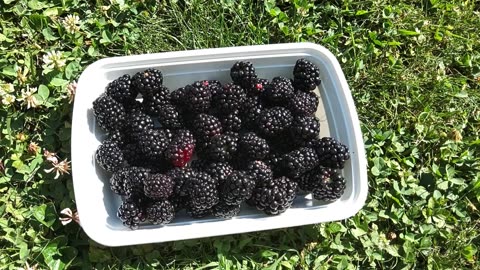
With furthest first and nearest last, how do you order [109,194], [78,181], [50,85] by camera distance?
[50,85]
[109,194]
[78,181]

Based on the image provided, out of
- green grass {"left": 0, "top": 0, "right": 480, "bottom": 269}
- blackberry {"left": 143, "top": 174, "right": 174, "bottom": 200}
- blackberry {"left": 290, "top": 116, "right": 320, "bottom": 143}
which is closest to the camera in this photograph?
blackberry {"left": 143, "top": 174, "right": 174, "bottom": 200}

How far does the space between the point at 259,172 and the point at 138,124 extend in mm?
394

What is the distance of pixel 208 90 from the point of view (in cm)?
180

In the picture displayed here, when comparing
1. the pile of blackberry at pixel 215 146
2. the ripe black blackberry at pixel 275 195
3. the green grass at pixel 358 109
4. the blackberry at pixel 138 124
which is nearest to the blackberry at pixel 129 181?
the pile of blackberry at pixel 215 146

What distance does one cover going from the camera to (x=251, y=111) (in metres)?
1.84

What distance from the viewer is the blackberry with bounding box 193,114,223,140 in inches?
69.4

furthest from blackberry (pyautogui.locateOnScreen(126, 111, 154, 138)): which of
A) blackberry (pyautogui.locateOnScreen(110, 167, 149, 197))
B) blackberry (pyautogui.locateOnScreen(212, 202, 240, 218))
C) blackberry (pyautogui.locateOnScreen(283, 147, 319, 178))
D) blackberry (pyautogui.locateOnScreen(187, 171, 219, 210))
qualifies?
blackberry (pyautogui.locateOnScreen(283, 147, 319, 178))

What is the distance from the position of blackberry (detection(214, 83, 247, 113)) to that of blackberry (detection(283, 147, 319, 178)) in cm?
23

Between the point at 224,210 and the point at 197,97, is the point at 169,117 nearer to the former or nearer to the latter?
the point at 197,97

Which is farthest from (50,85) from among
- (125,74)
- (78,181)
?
(78,181)

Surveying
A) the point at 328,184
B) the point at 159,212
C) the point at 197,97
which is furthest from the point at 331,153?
the point at 159,212

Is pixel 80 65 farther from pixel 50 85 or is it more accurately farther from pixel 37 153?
pixel 37 153

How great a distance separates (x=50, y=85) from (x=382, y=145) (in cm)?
115

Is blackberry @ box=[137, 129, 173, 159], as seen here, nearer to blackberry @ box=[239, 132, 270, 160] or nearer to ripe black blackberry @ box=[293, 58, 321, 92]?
blackberry @ box=[239, 132, 270, 160]
